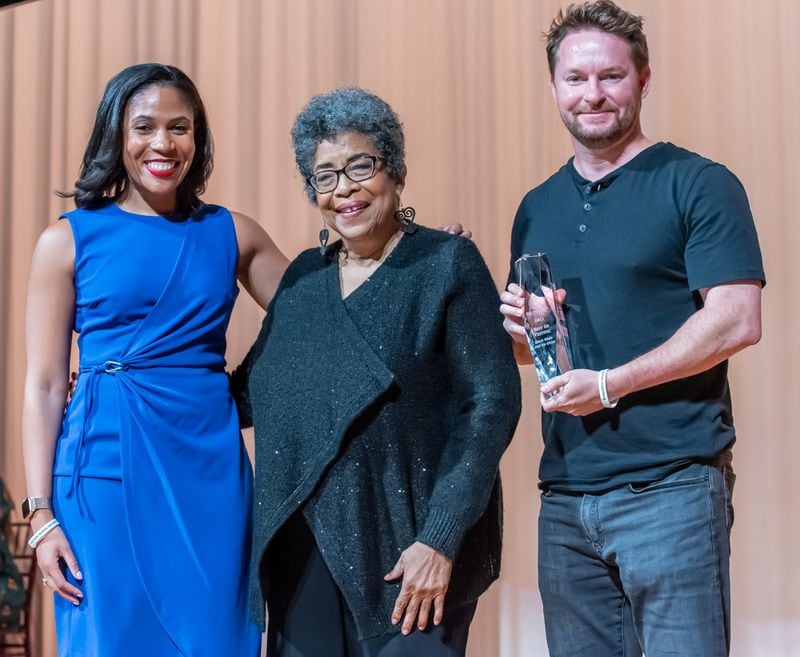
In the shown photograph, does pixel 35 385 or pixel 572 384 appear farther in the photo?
pixel 35 385

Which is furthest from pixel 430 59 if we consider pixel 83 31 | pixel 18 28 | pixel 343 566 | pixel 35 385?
pixel 343 566

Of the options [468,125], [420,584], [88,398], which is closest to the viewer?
[420,584]

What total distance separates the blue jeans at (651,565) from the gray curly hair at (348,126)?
26.9 inches

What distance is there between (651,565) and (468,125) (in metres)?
2.50

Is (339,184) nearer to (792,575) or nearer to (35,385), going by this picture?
(35,385)

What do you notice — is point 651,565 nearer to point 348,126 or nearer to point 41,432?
point 348,126

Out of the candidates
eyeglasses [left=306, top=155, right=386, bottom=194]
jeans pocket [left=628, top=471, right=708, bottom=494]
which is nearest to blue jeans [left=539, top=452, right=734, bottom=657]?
jeans pocket [left=628, top=471, right=708, bottom=494]

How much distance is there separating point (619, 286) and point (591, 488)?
353mm

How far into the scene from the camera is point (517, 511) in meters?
3.89

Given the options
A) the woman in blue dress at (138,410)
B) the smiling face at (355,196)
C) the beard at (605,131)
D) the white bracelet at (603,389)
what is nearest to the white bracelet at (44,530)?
the woman in blue dress at (138,410)

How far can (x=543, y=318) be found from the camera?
1.82 m

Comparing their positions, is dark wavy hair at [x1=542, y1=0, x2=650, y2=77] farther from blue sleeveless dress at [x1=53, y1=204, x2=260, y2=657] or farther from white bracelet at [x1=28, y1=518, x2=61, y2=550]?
white bracelet at [x1=28, y1=518, x2=61, y2=550]

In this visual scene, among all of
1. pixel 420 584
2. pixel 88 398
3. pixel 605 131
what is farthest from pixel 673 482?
pixel 88 398

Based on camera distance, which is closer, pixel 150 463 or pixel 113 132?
pixel 150 463
